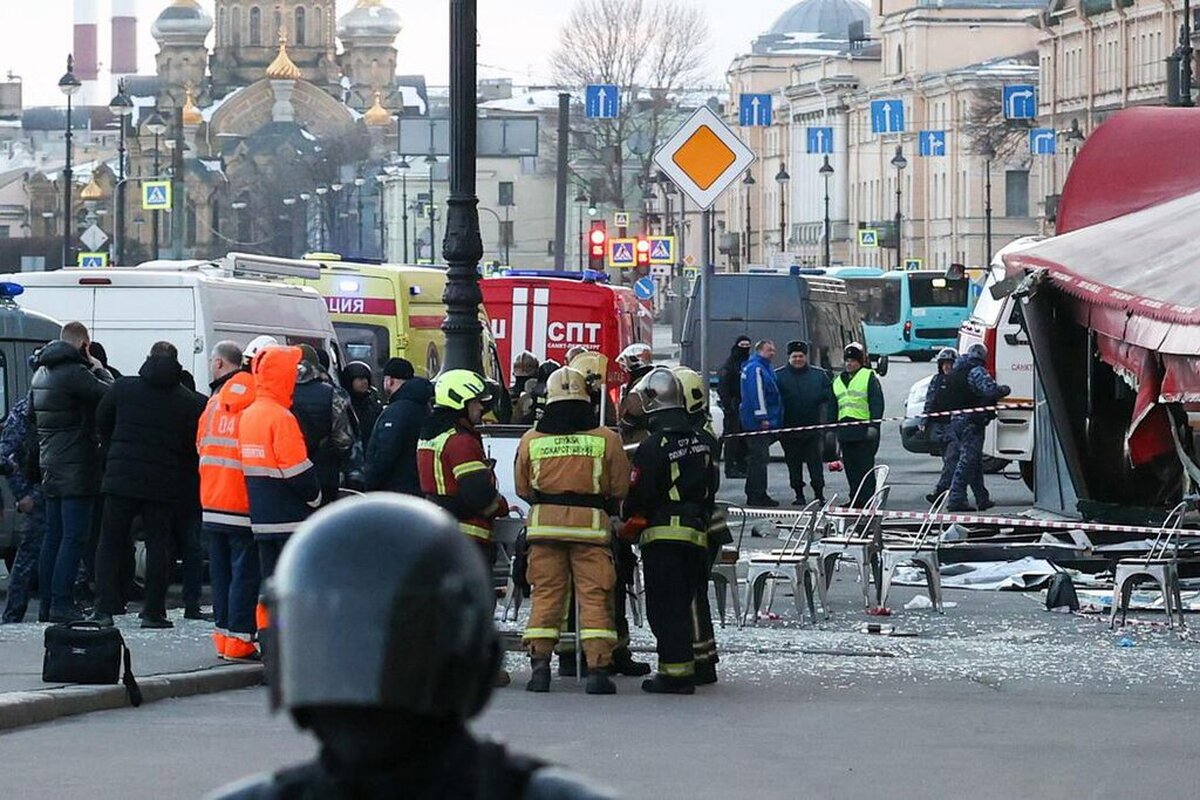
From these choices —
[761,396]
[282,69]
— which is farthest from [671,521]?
[282,69]

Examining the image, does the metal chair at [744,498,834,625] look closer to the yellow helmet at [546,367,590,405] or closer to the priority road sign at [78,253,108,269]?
the yellow helmet at [546,367,590,405]

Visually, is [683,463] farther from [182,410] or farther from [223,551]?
[182,410]

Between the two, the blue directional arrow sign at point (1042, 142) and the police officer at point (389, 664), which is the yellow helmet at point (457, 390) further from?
the blue directional arrow sign at point (1042, 142)

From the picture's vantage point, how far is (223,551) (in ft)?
41.3

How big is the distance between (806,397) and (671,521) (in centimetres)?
1388

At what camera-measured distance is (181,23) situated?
626 feet

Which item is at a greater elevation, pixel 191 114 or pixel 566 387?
pixel 191 114

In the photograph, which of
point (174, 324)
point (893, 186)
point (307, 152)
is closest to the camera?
point (174, 324)

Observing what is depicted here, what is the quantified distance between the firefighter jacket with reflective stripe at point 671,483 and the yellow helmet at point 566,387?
49cm

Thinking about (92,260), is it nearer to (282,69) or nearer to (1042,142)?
(1042,142)

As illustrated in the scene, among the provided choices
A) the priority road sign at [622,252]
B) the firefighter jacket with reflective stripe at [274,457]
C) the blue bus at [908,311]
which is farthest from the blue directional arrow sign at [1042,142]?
the firefighter jacket with reflective stripe at [274,457]

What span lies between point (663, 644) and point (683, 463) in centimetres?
80

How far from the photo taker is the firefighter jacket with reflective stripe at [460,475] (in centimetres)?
1151

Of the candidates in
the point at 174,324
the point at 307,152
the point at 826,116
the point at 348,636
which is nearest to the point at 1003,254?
the point at 174,324
